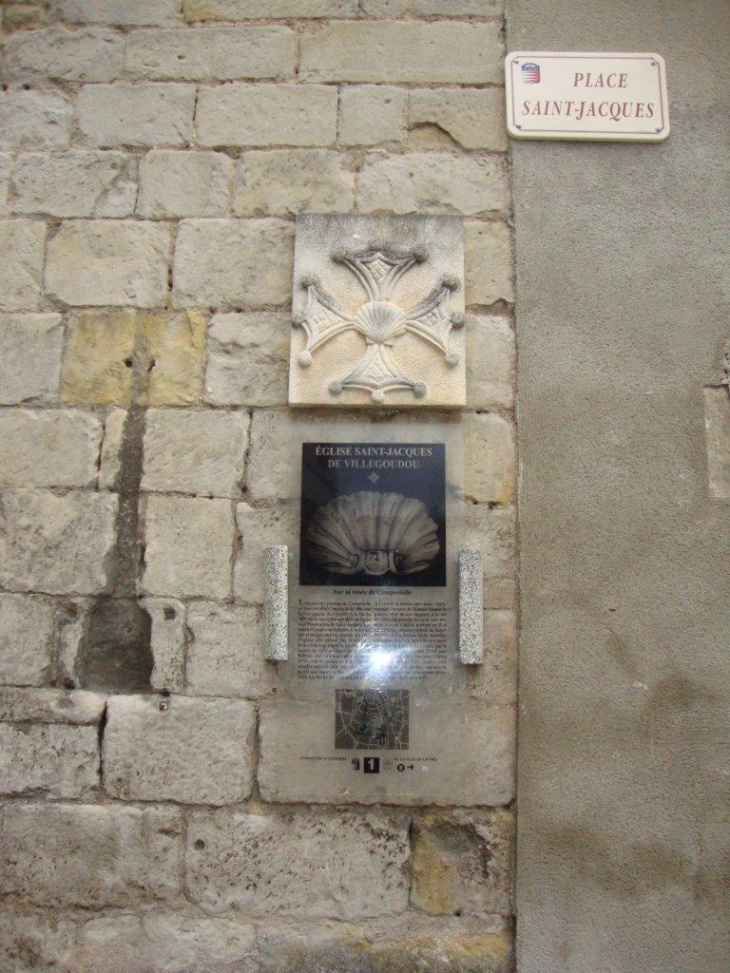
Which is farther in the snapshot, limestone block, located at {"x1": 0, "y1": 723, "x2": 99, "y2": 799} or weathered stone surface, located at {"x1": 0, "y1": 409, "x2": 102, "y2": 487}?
weathered stone surface, located at {"x1": 0, "y1": 409, "x2": 102, "y2": 487}

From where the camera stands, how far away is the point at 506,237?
2527 millimetres

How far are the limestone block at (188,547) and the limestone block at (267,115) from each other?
137cm

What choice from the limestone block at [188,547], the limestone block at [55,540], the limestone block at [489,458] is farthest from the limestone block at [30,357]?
the limestone block at [489,458]

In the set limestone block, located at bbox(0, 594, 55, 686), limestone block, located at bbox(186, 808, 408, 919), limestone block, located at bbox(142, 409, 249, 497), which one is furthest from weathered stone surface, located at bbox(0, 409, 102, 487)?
limestone block, located at bbox(186, 808, 408, 919)

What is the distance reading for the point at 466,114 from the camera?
8.64 feet

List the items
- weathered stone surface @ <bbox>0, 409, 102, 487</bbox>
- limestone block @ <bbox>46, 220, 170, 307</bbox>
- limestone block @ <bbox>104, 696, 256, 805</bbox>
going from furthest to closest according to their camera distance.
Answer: limestone block @ <bbox>46, 220, 170, 307</bbox> → weathered stone surface @ <bbox>0, 409, 102, 487</bbox> → limestone block @ <bbox>104, 696, 256, 805</bbox>

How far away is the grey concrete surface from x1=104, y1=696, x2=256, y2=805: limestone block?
883 millimetres

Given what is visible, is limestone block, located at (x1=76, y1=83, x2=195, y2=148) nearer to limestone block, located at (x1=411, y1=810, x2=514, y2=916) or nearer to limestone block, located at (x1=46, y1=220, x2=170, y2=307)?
limestone block, located at (x1=46, y1=220, x2=170, y2=307)

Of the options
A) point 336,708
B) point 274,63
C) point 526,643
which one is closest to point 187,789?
point 336,708

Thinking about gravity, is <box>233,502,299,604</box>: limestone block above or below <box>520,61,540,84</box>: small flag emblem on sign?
below

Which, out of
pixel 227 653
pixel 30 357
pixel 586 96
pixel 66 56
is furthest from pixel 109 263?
pixel 586 96

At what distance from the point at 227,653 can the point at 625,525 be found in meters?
1.36

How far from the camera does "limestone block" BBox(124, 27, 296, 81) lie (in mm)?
2686

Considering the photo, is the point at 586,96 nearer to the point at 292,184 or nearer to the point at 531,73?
the point at 531,73
